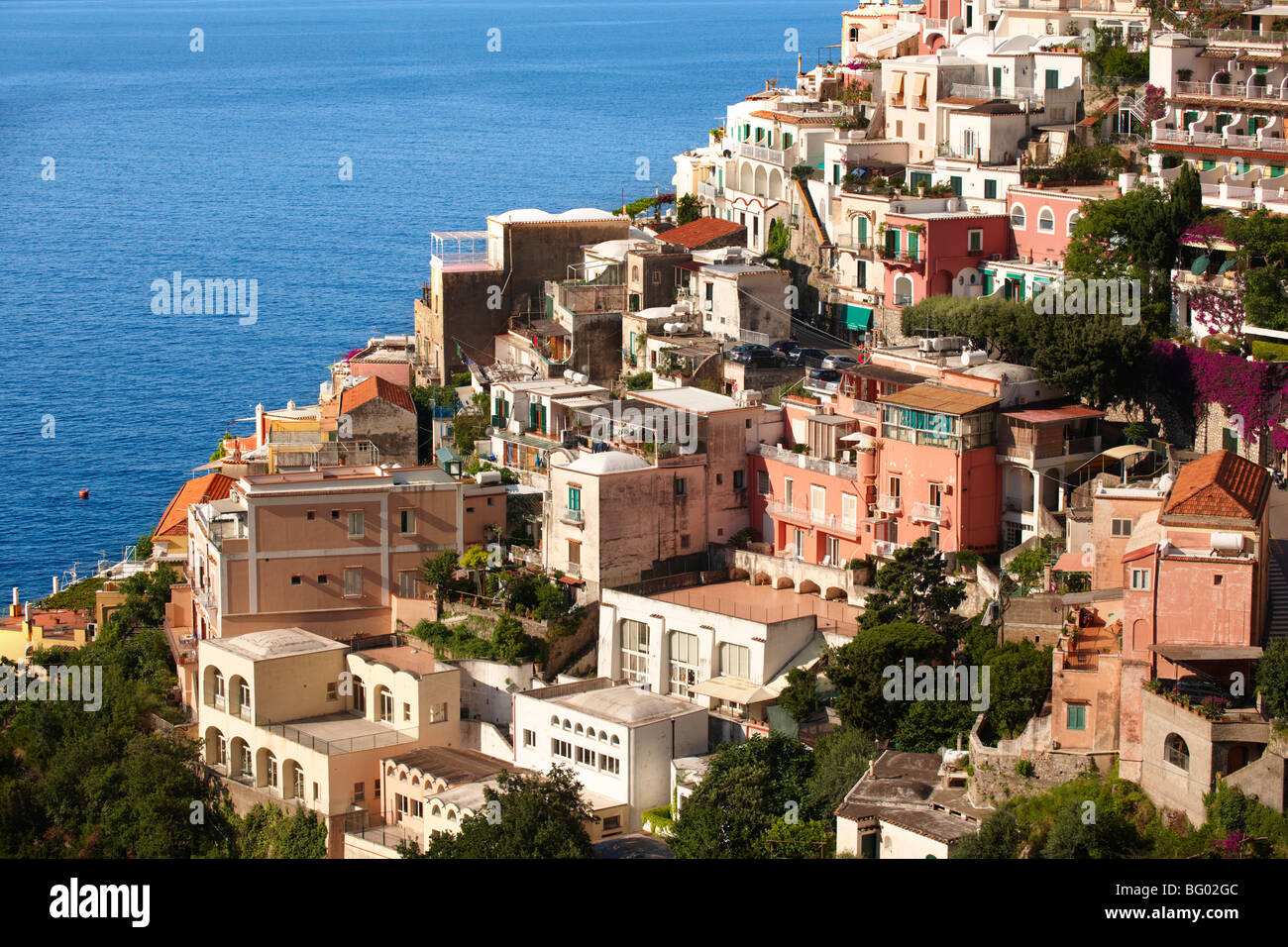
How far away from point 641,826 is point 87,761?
13116 millimetres

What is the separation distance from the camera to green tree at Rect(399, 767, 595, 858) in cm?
3306

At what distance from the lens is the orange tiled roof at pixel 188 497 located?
52219 millimetres

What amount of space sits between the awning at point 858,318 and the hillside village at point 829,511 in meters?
0.20

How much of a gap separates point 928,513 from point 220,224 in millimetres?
94119

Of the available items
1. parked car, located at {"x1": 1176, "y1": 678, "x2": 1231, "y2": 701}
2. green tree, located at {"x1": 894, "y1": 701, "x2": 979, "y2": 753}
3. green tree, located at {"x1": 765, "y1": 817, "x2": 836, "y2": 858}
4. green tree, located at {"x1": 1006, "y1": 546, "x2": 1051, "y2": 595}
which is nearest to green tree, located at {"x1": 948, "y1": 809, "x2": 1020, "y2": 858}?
green tree, located at {"x1": 765, "y1": 817, "x2": 836, "y2": 858}

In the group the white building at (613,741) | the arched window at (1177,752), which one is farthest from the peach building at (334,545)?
the arched window at (1177,752)

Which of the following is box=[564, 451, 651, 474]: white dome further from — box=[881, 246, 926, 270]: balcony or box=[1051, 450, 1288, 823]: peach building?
box=[1051, 450, 1288, 823]: peach building

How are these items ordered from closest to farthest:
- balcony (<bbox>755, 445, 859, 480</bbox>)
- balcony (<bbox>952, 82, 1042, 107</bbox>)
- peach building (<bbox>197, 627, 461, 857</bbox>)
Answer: peach building (<bbox>197, 627, 461, 857</bbox>), balcony (<bbox>755, 445, 859, 480</bbox>), balcony (<bbox>952, 82, 1042, 107</bbox>)

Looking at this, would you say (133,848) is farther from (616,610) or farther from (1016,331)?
(1016,331)

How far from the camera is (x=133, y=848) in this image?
3919 cm

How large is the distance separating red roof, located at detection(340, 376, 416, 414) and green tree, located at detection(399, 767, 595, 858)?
741 inches

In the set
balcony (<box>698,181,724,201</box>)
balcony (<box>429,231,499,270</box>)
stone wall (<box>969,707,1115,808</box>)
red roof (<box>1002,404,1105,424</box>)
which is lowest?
stone wall (<box>969,707,1115,808</box>)

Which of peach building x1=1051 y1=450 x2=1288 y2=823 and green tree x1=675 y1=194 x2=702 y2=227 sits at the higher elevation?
green tree x1=675 y1=194 x2=702 y2=227

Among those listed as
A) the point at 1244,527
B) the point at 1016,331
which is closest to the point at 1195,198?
the point at 1016,331
